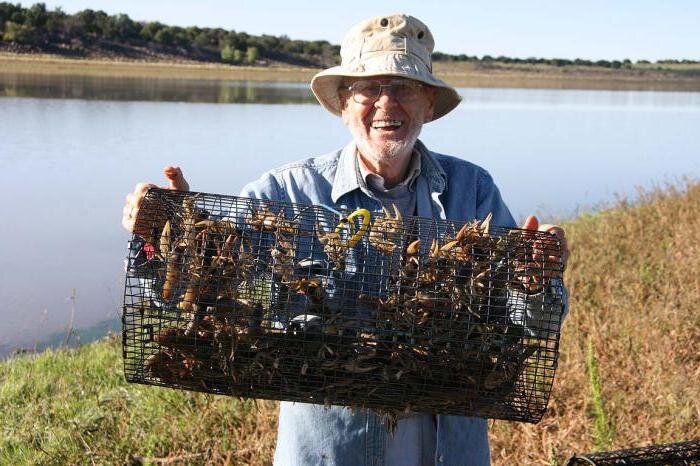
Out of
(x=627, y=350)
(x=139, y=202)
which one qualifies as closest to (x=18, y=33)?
(x=627, y=350)

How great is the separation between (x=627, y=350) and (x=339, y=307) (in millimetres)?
3718

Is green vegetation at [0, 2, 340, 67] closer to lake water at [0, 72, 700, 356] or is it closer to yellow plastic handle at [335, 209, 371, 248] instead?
lake water at [0, 72, 700, 356]

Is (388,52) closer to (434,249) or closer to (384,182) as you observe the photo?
(384,182)

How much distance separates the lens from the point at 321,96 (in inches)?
129

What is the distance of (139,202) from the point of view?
96.9 inches

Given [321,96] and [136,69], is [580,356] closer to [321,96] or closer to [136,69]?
[321,96]

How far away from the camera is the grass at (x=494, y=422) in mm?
4273

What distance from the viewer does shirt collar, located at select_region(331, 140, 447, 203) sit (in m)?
2.94

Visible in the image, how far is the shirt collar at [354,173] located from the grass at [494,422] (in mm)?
1513

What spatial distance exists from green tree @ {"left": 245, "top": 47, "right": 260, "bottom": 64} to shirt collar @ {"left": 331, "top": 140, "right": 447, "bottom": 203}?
190ft

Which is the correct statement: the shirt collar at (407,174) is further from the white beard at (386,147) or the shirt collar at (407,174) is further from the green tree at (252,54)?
the green tree at (252,54)

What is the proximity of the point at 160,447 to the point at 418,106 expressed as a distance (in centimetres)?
261

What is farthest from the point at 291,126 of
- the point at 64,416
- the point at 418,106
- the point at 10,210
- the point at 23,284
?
the point at 418,106

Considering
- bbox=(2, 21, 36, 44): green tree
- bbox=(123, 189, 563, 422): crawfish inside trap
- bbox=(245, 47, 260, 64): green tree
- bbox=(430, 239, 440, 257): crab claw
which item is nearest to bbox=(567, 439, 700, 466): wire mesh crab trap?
bbox=(123, 189, 563, 422): crawfish inside trap
